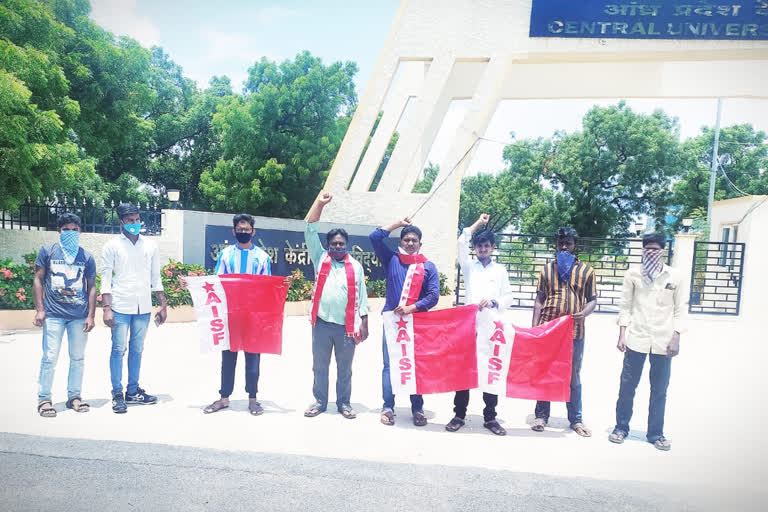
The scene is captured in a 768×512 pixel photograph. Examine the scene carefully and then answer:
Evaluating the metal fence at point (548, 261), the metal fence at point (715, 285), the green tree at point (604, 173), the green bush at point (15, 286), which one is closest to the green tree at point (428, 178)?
the green tree at point (604, 173)

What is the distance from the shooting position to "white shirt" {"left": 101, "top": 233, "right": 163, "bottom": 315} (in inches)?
195

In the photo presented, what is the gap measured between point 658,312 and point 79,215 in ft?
35.5

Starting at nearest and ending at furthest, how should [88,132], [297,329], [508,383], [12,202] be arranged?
[508,383], [12,202], [297,329], [88,132]

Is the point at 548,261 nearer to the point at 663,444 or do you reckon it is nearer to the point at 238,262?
the point at 663,444

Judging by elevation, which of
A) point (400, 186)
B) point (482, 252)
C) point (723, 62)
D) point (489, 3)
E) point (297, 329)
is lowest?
point (297, 329)

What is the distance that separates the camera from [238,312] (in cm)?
516

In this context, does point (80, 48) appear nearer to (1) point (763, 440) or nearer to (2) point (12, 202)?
(2) point (12, 202)

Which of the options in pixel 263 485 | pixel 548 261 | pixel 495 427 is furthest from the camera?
pixel 548 261

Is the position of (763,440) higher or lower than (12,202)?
lower

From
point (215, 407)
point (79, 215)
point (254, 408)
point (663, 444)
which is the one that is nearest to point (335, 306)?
point (254, 408)

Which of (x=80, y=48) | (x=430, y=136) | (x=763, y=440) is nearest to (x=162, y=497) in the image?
(x=763, y=440)

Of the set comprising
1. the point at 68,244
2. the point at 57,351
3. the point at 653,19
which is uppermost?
the point at 653,19

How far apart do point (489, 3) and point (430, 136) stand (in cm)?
441

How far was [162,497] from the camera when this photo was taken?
133 inches
